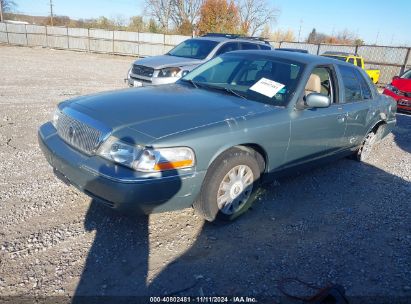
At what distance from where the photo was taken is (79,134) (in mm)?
→ 3057

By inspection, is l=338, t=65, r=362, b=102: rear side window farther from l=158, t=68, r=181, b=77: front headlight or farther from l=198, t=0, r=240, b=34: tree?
l=198, t=0, r=240, b=34: tree

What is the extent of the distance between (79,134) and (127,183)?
2.62ft

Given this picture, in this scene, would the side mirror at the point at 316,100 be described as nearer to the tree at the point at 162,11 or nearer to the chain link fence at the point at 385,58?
the chain link fence at the point at 385,58

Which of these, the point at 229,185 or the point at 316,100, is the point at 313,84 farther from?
the point at 229,185

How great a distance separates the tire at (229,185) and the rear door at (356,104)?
A: 1.86m

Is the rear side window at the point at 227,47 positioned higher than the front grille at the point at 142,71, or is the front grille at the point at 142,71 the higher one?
the rear side window at the point at 227,47

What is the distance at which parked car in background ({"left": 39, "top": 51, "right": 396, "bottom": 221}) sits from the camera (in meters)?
2.74

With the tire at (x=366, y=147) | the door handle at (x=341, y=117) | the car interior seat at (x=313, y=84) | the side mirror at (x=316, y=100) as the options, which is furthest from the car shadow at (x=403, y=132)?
the side mirror at (x=316, y=100)

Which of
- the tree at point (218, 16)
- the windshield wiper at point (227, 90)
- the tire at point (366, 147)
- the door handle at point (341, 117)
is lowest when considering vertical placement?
the tire at point (366, 147)

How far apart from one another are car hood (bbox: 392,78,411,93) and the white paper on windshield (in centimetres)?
817

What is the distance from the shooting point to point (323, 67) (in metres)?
4.32

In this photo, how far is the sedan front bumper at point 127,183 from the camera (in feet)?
8.70

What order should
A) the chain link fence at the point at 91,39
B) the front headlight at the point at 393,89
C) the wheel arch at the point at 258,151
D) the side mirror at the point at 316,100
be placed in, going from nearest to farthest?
the wheel arch at the point at 258,151 → the side mirror at the point at 316,100 → the front headlight at the point at 393,89 → the chain link fence at the point at 91,39

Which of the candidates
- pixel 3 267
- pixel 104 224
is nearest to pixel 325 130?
pixel 104 224
